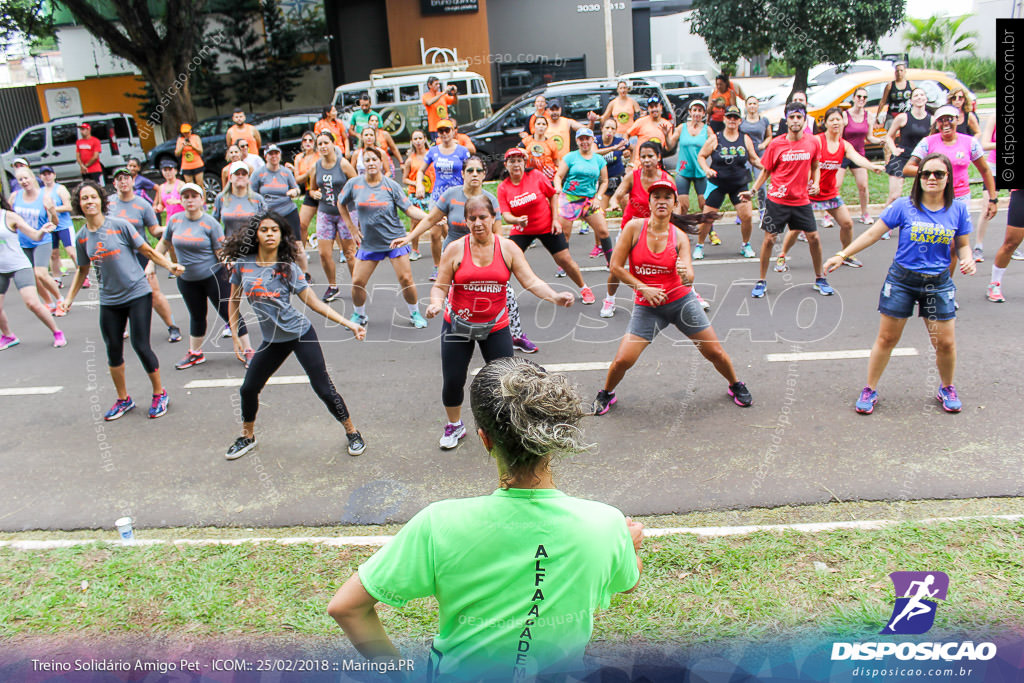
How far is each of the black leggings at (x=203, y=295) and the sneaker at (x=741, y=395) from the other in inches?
186

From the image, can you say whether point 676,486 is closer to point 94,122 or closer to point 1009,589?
point 1009,589

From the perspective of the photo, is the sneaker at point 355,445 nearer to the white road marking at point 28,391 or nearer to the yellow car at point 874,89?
the white road marking at point 28,391

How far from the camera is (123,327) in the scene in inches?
260

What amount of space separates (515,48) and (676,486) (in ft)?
87.8

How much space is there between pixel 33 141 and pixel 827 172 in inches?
805

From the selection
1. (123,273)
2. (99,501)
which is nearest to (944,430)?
(99,501)

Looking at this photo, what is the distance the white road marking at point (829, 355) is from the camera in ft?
22.8

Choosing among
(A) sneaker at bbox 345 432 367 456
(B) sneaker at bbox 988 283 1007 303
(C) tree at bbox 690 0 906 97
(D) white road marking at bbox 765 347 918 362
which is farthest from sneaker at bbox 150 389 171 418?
(C) tree at bbox 690 0 906 97

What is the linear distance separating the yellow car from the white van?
25.6 ft

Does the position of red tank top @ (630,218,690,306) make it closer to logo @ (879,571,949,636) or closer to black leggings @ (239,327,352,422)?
black leggings @ (239,327,352,422)

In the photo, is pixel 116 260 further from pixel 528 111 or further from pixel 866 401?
pixel 528 111

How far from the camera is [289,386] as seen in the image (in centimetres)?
726

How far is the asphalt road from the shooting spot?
4.96 m

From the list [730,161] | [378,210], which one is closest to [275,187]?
[378,210]
